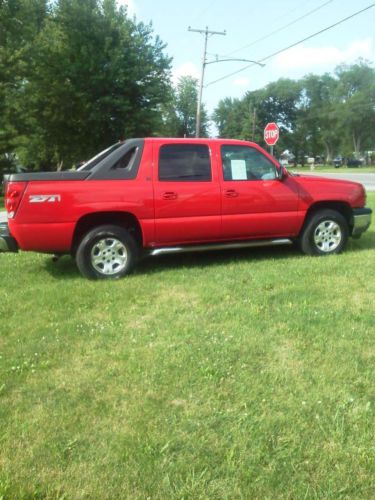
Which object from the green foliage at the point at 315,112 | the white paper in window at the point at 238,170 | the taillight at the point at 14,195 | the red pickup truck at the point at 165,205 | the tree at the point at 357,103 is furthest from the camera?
the green foliage at the point at 315,112

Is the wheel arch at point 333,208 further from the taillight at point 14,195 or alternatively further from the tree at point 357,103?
the tree at point 357,103

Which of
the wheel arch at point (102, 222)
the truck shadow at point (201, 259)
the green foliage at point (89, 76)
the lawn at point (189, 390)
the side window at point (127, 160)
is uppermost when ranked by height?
the green foliage at point (89, 76)

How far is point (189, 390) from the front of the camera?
302cm

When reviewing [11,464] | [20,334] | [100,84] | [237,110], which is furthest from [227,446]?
[237,110]

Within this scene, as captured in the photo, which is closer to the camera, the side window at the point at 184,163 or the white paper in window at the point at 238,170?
the side window at the point at 184,163

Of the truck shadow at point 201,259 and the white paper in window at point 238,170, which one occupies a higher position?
the white paper in window at point 238,170

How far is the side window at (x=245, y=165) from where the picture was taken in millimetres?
6160

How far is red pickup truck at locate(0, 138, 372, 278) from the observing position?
5418mm

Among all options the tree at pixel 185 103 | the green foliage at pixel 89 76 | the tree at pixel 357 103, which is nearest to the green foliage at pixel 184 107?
the tree at pixel 185 103

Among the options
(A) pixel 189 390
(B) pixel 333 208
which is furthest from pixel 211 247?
(A) pixel 189 390

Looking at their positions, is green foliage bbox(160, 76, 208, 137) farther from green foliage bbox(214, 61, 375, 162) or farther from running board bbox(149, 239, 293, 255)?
running board bbox(149, 239, 293, 255)

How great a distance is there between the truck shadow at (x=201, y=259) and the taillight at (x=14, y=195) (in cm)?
110

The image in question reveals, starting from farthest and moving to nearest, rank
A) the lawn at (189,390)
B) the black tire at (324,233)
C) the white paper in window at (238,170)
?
the black tire at (324,233) < the white paper in window at (238,170) < the lawn at (189,390)

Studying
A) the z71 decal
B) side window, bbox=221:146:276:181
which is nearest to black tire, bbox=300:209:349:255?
side window, bbox=221:146:276:181
